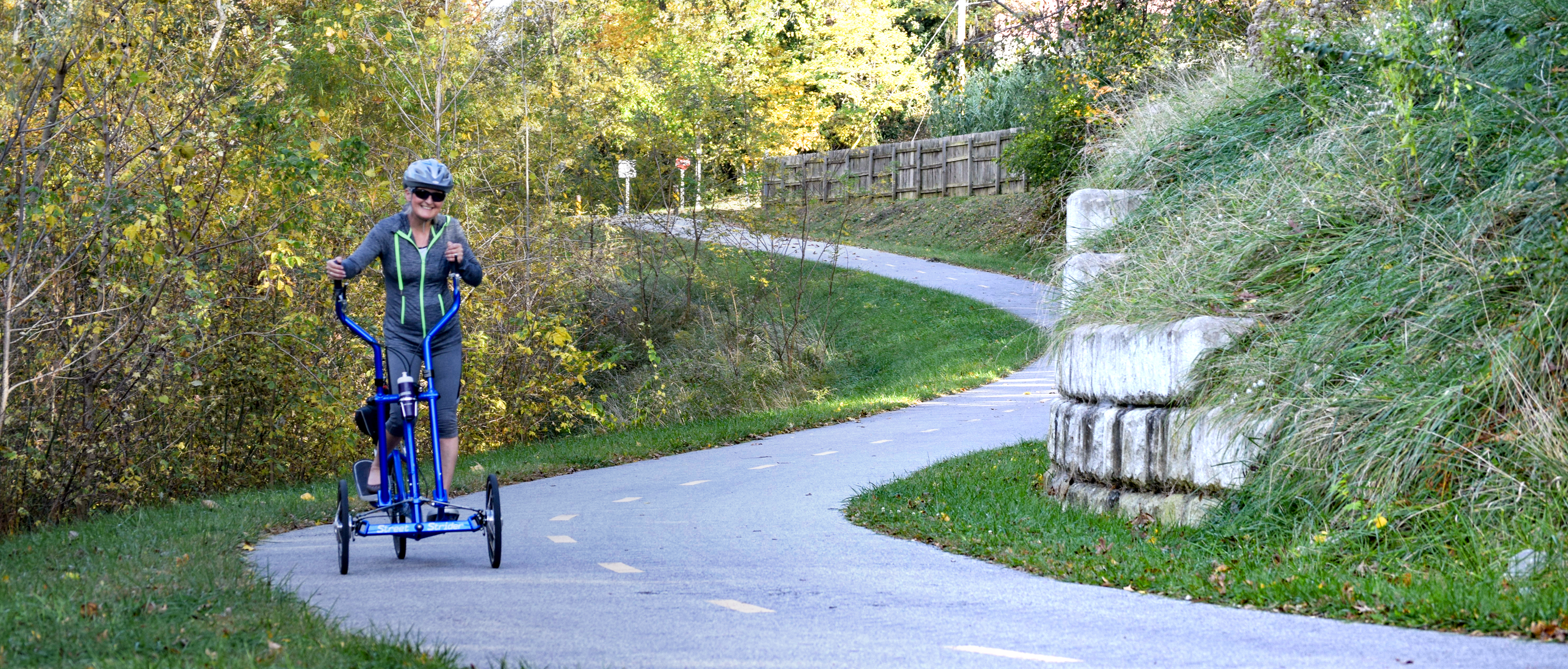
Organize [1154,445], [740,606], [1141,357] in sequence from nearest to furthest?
[740,606], [1154,445], [1141,357]

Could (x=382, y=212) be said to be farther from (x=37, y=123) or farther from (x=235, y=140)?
(x=37, y=123)

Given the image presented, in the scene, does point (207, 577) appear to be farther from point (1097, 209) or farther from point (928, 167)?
point (928, 167)

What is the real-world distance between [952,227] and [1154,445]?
1086 inches

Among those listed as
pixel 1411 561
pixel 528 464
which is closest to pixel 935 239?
pixel 528 464

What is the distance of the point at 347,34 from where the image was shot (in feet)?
47.6

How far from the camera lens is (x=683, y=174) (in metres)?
20.0

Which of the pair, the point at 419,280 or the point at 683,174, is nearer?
the point at 419,280

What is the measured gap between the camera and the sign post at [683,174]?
65.7 feet

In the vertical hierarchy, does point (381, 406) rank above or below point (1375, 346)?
below

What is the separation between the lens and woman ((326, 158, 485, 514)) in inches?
266

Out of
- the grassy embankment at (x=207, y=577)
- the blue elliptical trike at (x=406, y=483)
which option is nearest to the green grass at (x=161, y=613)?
the grassy embankment at (x=207, y=577)

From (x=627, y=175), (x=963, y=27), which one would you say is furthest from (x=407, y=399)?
(x=963, y=27)

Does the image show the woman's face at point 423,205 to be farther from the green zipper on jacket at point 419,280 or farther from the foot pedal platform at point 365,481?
the foot pedal platform at point 365,481

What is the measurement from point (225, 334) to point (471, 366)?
2836 millimetres
